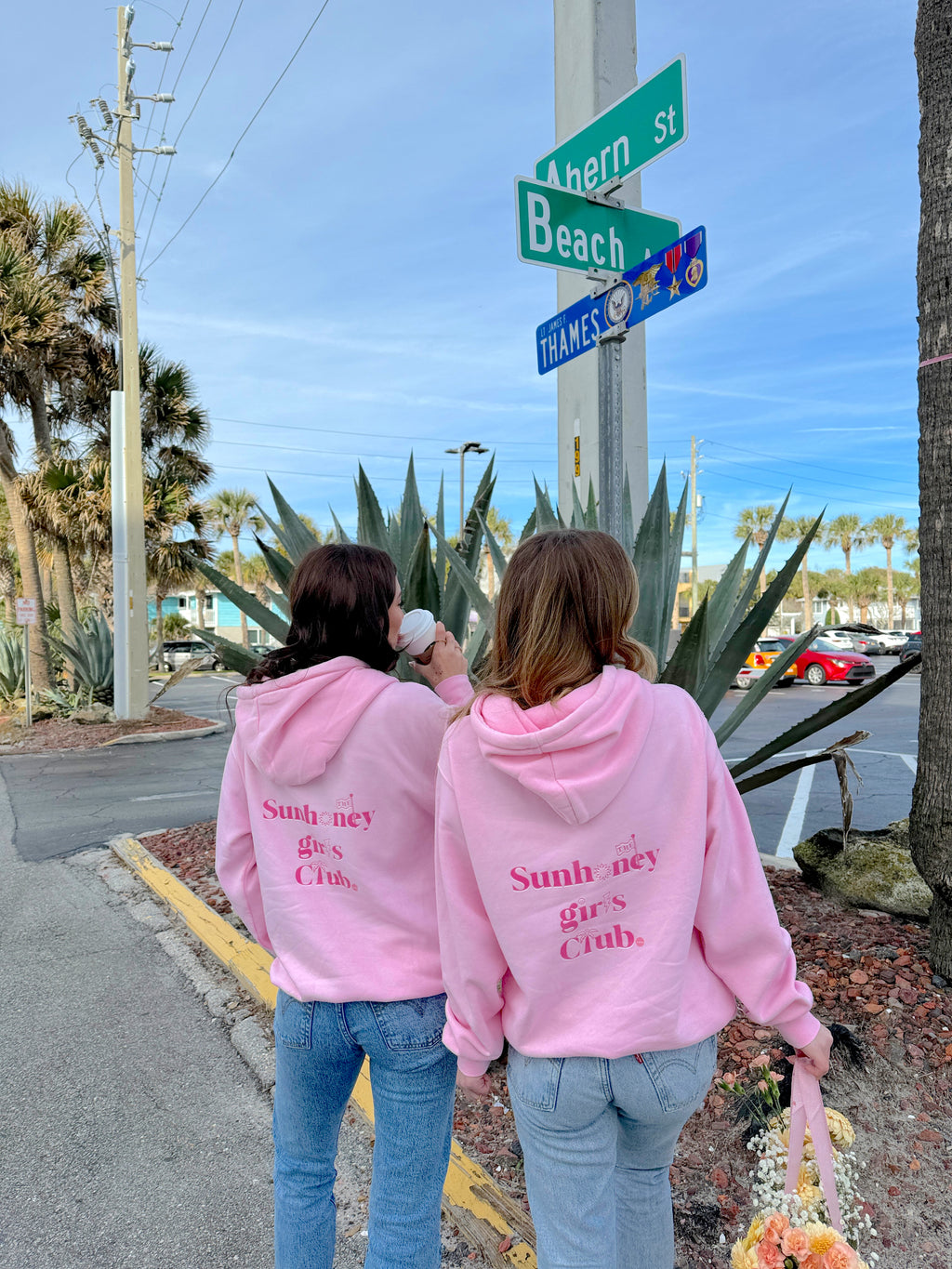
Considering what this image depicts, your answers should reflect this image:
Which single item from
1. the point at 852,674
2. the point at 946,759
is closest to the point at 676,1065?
the point at 946,759

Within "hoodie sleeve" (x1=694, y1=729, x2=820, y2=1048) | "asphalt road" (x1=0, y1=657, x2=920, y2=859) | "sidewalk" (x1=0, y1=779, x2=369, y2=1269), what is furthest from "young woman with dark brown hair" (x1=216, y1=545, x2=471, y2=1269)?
"asphalt road" (x1=0, y1=657, x2=920, y2=859)

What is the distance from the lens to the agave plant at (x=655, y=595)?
313 centimetres

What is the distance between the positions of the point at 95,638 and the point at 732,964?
1655 centimetres

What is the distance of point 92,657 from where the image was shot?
1589 cm

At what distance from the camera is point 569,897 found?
1369mm

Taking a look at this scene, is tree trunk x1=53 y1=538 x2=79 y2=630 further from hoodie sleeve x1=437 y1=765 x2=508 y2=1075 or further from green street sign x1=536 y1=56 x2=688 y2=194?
hoodie sleeve x1=437 y1=765 x2=508 y2=1075

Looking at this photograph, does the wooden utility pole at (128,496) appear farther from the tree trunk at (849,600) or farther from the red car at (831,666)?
the tree trunk at (849,600)

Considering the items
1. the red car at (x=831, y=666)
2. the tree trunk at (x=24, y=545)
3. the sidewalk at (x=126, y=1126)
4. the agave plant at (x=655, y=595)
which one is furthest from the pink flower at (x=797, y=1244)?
the red car at (x=831, y=666)

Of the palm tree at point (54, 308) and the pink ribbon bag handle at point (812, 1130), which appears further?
the palm tree at point (54, 308)

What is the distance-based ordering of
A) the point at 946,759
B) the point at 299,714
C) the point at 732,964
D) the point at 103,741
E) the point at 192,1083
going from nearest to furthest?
the point at 732,964
the point at 299,714
the point at 946,759
the point at 192,1083
the point at 103,741

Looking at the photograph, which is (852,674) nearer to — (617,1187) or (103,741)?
(103,741)

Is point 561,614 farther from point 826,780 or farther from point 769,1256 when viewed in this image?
point 826,780

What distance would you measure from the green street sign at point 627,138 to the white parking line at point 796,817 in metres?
3.93

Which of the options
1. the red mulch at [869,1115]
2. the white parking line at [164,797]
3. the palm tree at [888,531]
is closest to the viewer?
the red mulch at [869,1115]
